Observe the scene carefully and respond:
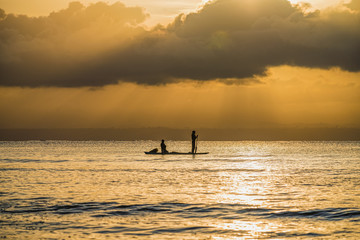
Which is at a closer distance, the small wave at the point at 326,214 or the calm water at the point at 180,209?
the calm water at the point at 180,209

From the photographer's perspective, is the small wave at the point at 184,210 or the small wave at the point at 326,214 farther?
the small wave at the point at 184,210

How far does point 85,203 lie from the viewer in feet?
84.1

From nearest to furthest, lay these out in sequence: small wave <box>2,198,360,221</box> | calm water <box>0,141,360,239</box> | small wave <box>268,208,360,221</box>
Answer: calm water <box>0,141,360,239</box> → small wave <box>268,208,360,221</box> → small wave <box>2,198,360,221</box>

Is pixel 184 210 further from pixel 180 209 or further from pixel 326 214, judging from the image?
pixel 326 214

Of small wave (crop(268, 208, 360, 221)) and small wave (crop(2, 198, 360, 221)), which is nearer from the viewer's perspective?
small wave (crop(268, 208, 360, 221))

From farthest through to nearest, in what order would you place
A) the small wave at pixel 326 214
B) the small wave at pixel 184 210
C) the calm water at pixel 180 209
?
the small wave at pixel 184 210 < the small wave at pixel 326 214 < the calm water at pixel 180 209

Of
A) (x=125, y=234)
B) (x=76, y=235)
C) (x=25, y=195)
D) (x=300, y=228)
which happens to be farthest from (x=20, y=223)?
(x=300, y=228)

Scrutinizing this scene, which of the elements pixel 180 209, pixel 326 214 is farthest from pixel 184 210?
pixel 326 214

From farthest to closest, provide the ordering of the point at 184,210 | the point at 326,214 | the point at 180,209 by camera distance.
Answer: the point at 180,209
the point at 184,210
the point at 326,214

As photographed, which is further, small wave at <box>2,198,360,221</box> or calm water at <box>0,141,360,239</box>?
small wave at <box>2,198,360,221</box>

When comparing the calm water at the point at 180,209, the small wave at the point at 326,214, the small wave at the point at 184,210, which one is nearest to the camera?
the calm water at the point at 180,209

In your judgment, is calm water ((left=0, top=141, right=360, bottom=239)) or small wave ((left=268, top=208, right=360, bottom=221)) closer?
calm water ((left=0, top=141, right=360, bottom=239))

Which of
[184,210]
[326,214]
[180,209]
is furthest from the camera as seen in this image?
[180,209]

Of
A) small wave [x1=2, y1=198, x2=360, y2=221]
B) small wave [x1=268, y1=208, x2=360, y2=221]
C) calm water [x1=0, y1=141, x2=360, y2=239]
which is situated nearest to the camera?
calm water [x1=0, y1=141, x2=360, y2=239]
